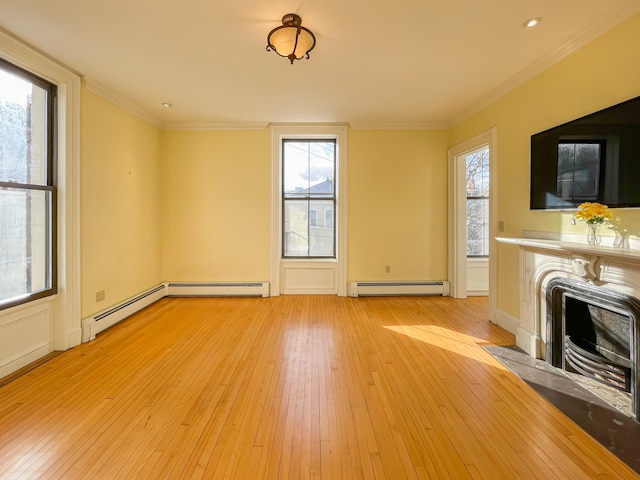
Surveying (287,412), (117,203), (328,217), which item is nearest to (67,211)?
(117,203)

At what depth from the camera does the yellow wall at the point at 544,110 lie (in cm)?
209

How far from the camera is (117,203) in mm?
3641

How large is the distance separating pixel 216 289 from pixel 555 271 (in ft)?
14.4

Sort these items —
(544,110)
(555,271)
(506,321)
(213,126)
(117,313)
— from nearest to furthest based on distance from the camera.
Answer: (555,271) < (544,110) < (506,321) < (117,313) < (213,126)

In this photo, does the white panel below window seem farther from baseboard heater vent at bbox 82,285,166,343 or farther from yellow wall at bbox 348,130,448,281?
baseboard heater vent at bbox 82,285,166,343

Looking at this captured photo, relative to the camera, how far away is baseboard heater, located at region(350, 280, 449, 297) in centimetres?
479

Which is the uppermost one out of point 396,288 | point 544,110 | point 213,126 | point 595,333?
point 213,126

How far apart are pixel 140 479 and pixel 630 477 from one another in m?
2.41

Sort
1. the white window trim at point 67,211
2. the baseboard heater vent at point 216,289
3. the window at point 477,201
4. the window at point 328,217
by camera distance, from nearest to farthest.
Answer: the white window trim at point 67,211
the baseboard heater vent at point 216,289
the window at point 477,201
the window at point 328,217

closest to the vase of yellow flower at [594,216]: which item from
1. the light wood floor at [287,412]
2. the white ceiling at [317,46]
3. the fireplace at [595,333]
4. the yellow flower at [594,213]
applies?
the yellow flower at [594,213]

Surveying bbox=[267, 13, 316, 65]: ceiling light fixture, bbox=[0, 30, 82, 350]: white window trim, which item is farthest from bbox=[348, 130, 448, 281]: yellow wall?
bbox=[0, 30, 82, 350]: white window trim

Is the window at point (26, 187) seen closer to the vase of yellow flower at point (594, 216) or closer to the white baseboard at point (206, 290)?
the white baseboard at point (206, 290)

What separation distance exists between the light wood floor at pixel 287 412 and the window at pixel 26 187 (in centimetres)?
78

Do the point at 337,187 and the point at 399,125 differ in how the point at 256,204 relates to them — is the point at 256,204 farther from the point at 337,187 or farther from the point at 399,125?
the point at 399,125
